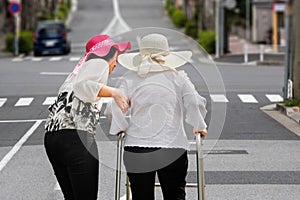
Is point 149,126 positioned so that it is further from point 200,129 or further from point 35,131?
point 35,131

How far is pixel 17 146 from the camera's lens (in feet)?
47.1

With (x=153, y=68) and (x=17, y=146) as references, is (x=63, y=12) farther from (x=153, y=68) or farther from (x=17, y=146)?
(x=153, y=68)

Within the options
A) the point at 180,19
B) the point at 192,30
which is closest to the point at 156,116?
the point at 192,30

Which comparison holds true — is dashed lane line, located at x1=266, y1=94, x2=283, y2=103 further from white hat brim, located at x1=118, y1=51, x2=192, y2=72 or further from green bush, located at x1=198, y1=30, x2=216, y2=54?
green bush, located at x1=198, y1=30, x2=216, y2=54

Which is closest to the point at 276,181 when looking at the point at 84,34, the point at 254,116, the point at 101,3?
the point at 254,116

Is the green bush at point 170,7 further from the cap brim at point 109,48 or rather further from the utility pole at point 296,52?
the cap brim at point 109,48

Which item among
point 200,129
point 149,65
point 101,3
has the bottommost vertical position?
point 101,3

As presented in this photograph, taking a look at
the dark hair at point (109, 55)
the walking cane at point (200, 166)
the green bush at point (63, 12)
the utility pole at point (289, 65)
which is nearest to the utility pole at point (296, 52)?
the utility pole at point (289, 65)

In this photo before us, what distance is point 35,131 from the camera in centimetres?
1636

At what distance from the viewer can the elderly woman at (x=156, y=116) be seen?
267 inches

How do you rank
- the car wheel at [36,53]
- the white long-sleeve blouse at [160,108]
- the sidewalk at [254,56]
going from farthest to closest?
the car wheel at [36,53]
the sidewalk at [254,56]
the white long-sleeve blouse at [160,108]

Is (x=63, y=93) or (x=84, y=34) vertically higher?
(x=63, y=93)

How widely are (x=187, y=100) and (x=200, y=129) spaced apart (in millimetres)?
321

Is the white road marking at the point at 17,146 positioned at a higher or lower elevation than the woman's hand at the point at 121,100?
lower
